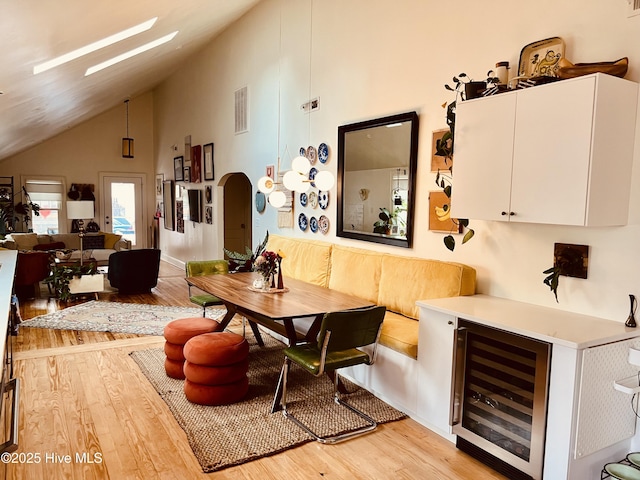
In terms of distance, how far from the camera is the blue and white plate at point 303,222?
5.70 m

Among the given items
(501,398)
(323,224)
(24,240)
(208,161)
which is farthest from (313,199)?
(24,240)

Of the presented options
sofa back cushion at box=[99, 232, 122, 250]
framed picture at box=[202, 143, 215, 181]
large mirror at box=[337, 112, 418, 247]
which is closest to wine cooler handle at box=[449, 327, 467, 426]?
large mirror at box=[337, 112, 418, 247]

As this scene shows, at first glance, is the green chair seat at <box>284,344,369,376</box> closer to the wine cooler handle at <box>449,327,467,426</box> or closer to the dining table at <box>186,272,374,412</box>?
the dining table at <box>186,272,374,412</box>

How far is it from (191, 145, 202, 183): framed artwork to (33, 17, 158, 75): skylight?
4.22 m

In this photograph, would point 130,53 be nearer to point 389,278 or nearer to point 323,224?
point 323,224

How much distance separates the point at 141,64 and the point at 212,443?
20.0 ft

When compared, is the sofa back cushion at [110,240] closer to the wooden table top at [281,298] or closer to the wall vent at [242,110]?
the wall vent at [242,110]

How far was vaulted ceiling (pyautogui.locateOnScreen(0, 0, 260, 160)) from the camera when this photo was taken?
9.46 feet

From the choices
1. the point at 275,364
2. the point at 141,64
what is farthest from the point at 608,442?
the point at 141,64

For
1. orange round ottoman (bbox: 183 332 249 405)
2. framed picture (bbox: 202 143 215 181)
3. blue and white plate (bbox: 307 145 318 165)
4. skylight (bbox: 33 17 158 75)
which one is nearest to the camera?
orange round ottoman (bbox: 183 332 249 405)

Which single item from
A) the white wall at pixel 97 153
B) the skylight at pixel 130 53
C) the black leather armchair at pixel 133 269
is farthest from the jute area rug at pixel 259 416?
the white wall at pixel 97 153

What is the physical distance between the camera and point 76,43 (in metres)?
3.78

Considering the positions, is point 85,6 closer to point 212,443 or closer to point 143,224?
point 212,443

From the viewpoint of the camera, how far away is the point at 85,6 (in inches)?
120
